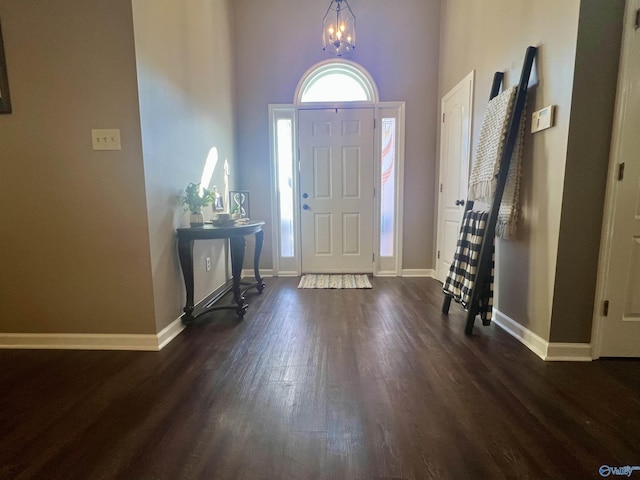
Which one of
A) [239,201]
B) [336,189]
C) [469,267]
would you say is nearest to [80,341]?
[239,201]

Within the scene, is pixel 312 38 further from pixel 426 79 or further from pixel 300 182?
pixel 300 182

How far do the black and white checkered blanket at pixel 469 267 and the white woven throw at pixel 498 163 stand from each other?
0.43ft

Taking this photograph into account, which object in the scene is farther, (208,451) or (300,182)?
(300,182)

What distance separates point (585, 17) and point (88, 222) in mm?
2988

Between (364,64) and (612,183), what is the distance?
2.78m

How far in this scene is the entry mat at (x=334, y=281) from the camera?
340 cm

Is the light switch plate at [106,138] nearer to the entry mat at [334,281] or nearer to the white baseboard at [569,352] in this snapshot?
the entry mat at [334,281]

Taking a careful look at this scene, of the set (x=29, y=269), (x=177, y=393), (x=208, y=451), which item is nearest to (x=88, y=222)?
(x=29, y=269)

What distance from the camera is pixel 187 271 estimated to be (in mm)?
2250

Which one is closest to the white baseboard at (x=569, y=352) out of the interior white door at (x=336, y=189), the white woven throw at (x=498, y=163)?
the white woven throw at (x=498, y=163)

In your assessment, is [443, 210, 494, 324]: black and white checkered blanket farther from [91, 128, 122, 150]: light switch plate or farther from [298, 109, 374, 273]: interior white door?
[91, 128, 122, 150]: light switch plate

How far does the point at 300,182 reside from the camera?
3775mm

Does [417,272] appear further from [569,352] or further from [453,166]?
[569,352]

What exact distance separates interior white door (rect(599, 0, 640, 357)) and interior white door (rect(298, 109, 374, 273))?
91.1 inches
